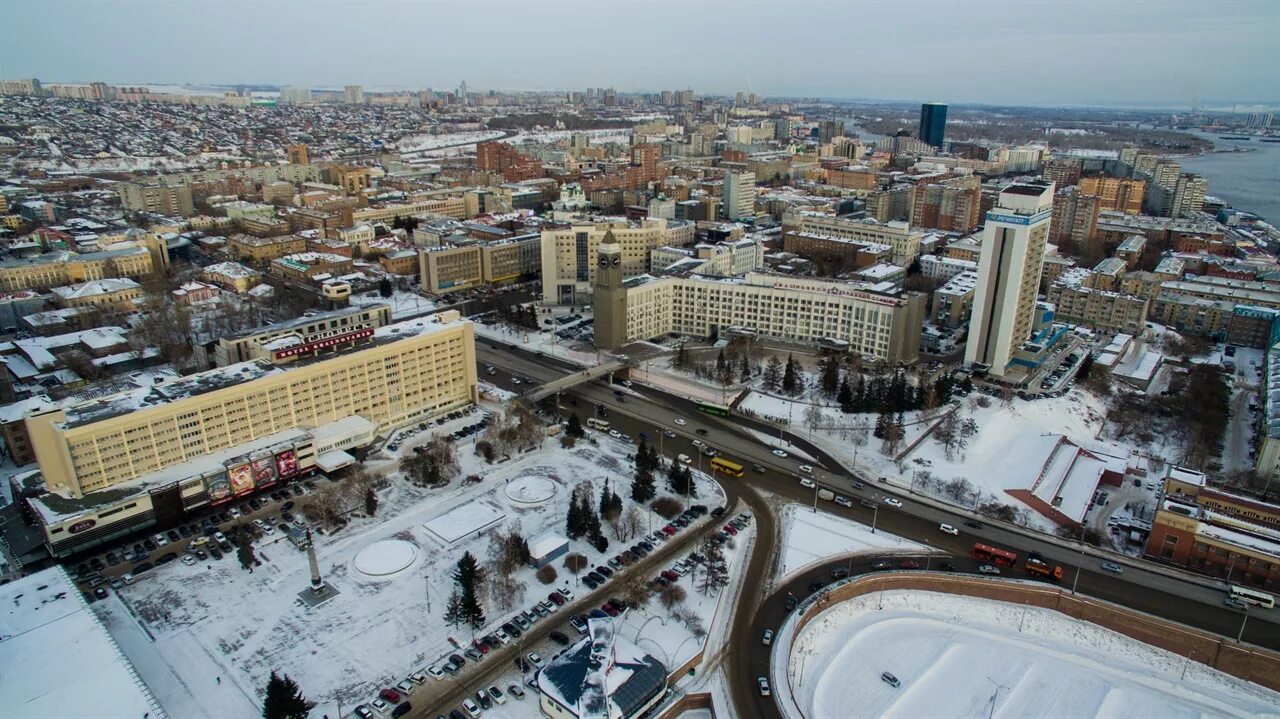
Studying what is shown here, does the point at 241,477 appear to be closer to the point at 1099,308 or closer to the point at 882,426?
the point at 882,426

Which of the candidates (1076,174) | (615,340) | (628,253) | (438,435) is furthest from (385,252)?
(1076,174)

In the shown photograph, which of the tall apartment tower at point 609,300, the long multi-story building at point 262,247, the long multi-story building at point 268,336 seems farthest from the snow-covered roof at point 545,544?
the long multi-story building at point 262,247

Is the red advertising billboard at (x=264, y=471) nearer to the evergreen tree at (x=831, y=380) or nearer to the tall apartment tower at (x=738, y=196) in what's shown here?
the evergreen tree at (x=831, y=380)

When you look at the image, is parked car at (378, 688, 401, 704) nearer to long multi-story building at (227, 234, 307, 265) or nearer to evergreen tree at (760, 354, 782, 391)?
evergreen tree at (760, 354, 782, 391)

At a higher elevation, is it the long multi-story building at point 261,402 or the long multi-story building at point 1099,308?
the long multi-story building at point 261,402

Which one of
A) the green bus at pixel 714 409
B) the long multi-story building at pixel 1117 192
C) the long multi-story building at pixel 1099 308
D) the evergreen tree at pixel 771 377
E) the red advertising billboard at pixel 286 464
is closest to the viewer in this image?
the red advertising billboard at pixel 286 464

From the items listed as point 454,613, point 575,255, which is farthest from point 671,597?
point 575,255
